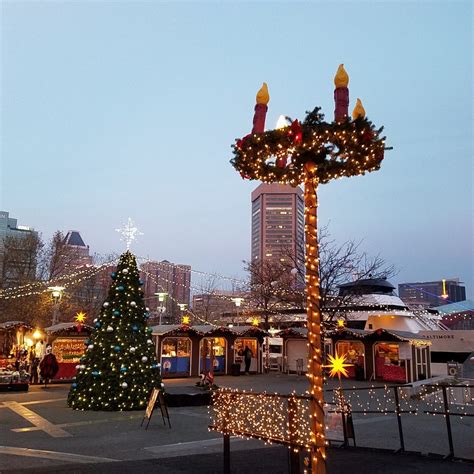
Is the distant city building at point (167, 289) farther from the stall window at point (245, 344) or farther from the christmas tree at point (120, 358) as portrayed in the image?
the christmas tree at point (120, 358)

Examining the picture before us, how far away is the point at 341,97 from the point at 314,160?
86cm

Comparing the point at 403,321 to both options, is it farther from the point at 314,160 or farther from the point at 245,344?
Result: the point at 314,160

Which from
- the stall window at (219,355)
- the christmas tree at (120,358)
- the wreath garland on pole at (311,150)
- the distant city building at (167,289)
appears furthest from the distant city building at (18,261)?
the wreath garland on pole at (311,150)

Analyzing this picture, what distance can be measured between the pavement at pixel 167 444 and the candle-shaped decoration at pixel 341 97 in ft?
17.6

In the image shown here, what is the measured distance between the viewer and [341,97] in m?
5.67

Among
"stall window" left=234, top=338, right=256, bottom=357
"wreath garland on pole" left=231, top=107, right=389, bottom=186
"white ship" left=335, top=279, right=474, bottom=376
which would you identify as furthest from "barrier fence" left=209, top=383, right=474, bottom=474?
"white ship" left=335, top=279, right=474, bottom=376

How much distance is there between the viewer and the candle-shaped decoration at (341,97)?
5578 mm

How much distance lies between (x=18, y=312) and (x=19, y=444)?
1190 inches

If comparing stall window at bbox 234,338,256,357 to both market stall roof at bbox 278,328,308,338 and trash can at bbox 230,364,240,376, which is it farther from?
trash can at bbox 230,364,240,376

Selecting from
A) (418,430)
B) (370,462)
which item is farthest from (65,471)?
(418,430)

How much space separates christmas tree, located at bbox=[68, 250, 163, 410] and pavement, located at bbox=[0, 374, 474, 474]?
1.70ft

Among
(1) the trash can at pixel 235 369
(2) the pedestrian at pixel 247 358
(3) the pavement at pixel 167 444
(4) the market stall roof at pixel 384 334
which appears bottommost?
(3) the pavement at pixel 167 444

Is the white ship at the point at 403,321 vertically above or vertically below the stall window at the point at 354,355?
above

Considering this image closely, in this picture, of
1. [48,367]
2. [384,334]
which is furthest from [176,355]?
[384,334]
